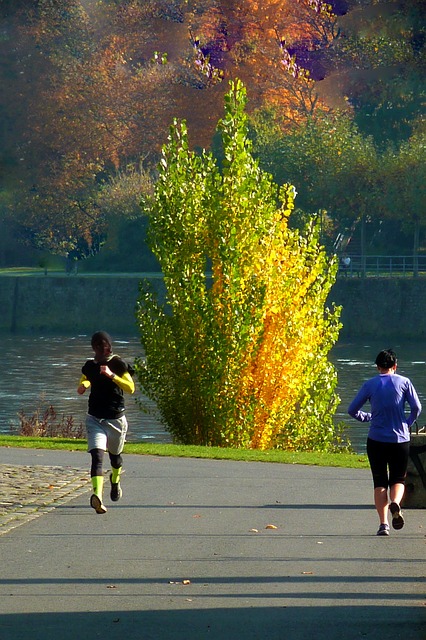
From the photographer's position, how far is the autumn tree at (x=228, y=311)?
82.7 feet

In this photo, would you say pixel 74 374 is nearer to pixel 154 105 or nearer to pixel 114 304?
pixel 114 304

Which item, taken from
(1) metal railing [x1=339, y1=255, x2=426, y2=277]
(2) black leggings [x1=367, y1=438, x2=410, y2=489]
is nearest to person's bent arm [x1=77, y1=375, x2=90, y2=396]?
(2) black leggings [x1=367, y1=438, x2=410, y2=489]

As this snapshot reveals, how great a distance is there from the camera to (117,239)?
83875 mm

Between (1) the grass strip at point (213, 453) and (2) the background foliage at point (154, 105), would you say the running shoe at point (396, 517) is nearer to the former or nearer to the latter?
(1) the grass strip at point (213, 453)

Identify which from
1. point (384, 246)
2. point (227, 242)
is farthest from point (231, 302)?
point (384, 246)

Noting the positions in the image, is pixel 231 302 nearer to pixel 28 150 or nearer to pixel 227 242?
pixel 227 242

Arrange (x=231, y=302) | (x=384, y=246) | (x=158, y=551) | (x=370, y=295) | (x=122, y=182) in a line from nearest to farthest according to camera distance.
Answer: (x=158, y=551) → (x=231, y=302) → (x=370, y=295) → (x=384, y=246) → (x=122, y=182)

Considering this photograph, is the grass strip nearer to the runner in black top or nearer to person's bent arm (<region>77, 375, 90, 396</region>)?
the runner in black top

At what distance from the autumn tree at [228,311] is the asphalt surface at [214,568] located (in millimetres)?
8676

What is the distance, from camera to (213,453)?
69.7 feet

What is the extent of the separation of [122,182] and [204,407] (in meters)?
59.9

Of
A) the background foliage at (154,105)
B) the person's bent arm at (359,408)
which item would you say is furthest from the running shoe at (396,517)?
the background foliage at (154,105)

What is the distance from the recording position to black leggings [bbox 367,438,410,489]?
12.7 m

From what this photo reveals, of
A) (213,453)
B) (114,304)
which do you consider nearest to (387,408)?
(213,453)
